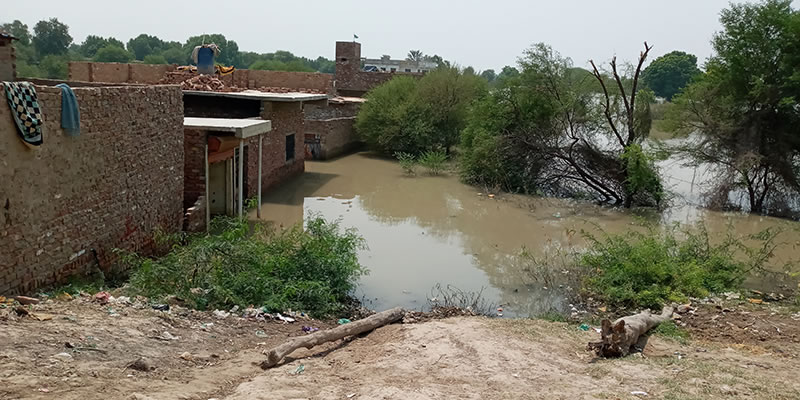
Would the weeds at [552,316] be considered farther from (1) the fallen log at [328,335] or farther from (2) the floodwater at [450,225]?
(1) the fallen log at [328,335]

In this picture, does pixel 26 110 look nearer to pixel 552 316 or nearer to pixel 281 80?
pixel 552 316

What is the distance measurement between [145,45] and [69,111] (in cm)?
11125

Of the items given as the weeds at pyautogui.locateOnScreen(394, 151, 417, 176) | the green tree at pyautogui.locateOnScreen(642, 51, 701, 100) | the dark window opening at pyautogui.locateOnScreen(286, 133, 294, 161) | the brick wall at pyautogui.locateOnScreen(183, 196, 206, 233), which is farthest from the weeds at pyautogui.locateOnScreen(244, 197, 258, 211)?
the green tree at pyautogui.locateOnScreen(642, 51, 701, 100)

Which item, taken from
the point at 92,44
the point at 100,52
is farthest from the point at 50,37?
the point at 92,44

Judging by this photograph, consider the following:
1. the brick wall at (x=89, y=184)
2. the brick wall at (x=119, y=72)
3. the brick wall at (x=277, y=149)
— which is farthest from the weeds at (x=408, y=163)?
the brick wall at (x=89, y=184)

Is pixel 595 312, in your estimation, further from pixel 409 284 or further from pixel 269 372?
pixel 269 372

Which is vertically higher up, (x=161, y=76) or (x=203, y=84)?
(x=161, y=76)

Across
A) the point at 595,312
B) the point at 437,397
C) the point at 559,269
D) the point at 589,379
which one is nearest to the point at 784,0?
the point at 559,269

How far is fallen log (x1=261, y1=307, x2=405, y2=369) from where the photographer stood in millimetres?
6074

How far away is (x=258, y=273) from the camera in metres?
8.84

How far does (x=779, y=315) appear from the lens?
8.98 meters

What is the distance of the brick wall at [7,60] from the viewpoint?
15109 millimetres

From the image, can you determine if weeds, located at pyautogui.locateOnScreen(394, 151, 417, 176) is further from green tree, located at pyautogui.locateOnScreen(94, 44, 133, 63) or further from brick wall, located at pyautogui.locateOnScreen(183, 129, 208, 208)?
green tree, located at pyautogui.locateOnScreen(94, 44, 133, 63)

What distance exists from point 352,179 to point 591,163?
768cm
